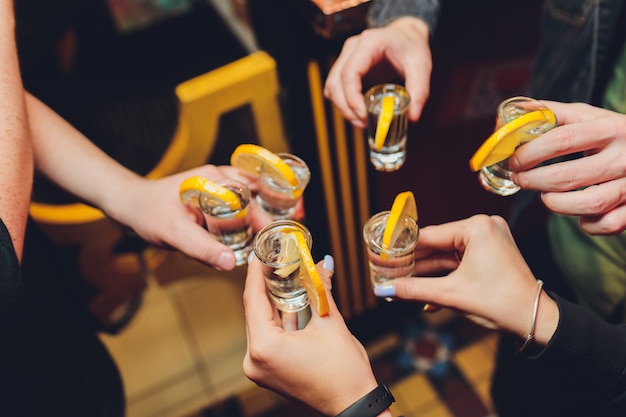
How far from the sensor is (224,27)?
9.67ft

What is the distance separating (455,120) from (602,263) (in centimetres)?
79

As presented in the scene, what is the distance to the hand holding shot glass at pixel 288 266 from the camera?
104 centimetres

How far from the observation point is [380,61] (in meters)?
1.48

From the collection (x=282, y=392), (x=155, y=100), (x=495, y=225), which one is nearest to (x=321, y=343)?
(x=282, y=392)

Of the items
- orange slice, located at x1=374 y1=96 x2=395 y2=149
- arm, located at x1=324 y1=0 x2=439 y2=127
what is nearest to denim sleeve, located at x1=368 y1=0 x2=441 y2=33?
arm, located at x1=324 y1=0 x2=439 y2=127

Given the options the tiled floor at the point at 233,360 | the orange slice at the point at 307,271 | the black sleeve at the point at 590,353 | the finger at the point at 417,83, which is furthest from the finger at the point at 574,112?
the tiled floor at the point at 233,360

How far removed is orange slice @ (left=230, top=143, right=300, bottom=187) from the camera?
126 centimetres

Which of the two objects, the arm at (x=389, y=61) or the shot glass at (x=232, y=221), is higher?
the arm at (x=389, y=61)

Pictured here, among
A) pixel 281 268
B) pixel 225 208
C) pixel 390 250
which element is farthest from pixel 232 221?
pixel 390 250

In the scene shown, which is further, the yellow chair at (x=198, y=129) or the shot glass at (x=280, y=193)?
the yellow chair at (x=198, y=129)

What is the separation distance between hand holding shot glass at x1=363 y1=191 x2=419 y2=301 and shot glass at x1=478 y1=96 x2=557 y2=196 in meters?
0.24

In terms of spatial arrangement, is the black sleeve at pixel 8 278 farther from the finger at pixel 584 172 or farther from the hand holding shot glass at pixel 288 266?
the finger at pixel 584 172

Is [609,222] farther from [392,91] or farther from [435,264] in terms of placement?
[392,91]

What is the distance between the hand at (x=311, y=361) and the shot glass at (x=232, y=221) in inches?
11.4
